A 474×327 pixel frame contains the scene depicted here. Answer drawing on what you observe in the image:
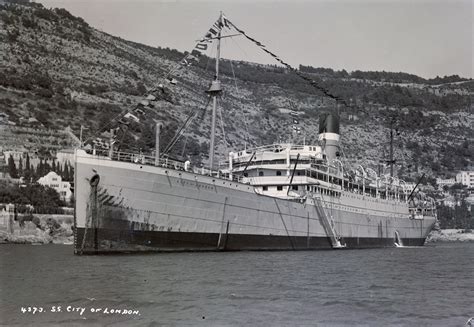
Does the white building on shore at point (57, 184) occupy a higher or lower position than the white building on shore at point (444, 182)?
lower

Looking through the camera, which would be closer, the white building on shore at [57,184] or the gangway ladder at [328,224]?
the gangway ladder at [328,224]

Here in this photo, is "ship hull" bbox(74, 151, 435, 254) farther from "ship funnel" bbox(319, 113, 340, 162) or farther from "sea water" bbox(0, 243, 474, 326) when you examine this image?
"ship funnel" bbox(319, 113, 340, 162)

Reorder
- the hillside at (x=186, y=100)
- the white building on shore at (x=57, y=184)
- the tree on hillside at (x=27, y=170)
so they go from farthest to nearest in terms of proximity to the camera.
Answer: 1. the hillside at (x=186, y=100)
2. the white building on shore at (x=57, y=184)
3. the tree on hillside at (x=27, y=170)

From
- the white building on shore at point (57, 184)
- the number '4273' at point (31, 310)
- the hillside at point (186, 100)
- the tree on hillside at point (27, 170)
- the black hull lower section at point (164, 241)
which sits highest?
the hillside at point (186, 100)

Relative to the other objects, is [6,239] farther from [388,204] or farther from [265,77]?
[265,77]

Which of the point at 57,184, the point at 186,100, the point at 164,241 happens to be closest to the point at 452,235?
the point at 186,100

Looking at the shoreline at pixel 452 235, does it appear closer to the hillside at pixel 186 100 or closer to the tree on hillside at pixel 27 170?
the hillside at pixel 186 100

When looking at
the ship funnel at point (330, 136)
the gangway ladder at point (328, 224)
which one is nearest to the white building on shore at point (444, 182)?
the ship funnel at point (330, 136)
